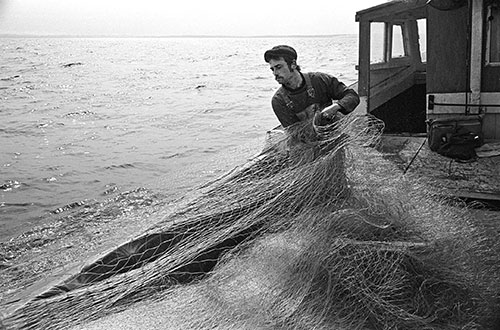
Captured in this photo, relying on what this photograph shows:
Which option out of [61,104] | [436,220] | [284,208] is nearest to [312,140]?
[284,208]

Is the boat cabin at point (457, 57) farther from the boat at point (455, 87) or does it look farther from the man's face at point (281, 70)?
the man's face at point (281, 70)

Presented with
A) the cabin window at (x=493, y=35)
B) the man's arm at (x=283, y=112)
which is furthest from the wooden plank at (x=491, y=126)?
the man's arm at (x=283, y=112)

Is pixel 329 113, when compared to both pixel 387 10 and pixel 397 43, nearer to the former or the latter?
pixel 387 10

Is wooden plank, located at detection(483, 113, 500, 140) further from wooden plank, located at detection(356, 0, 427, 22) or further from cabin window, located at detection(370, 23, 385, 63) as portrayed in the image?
cabin window, located at detection(370, 23, 385, 63)

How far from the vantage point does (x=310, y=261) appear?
10.6 ft

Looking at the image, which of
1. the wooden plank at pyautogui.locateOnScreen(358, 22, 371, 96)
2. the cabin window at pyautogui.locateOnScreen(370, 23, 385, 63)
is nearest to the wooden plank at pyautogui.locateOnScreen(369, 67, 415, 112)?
the cabin window at pyautogui.locateOnScreen(370, 23, 385, 63)

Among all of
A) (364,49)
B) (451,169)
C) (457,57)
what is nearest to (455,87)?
(457,57)

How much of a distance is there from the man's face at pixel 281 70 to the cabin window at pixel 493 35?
3.34m

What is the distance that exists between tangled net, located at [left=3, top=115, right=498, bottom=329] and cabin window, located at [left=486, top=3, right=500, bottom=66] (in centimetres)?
337

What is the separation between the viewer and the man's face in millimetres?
4688

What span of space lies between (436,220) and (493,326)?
0.74 meters

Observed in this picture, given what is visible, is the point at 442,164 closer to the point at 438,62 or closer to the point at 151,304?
the point at 438,62

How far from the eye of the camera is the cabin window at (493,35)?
6.73 meters

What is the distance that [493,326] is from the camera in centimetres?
312
